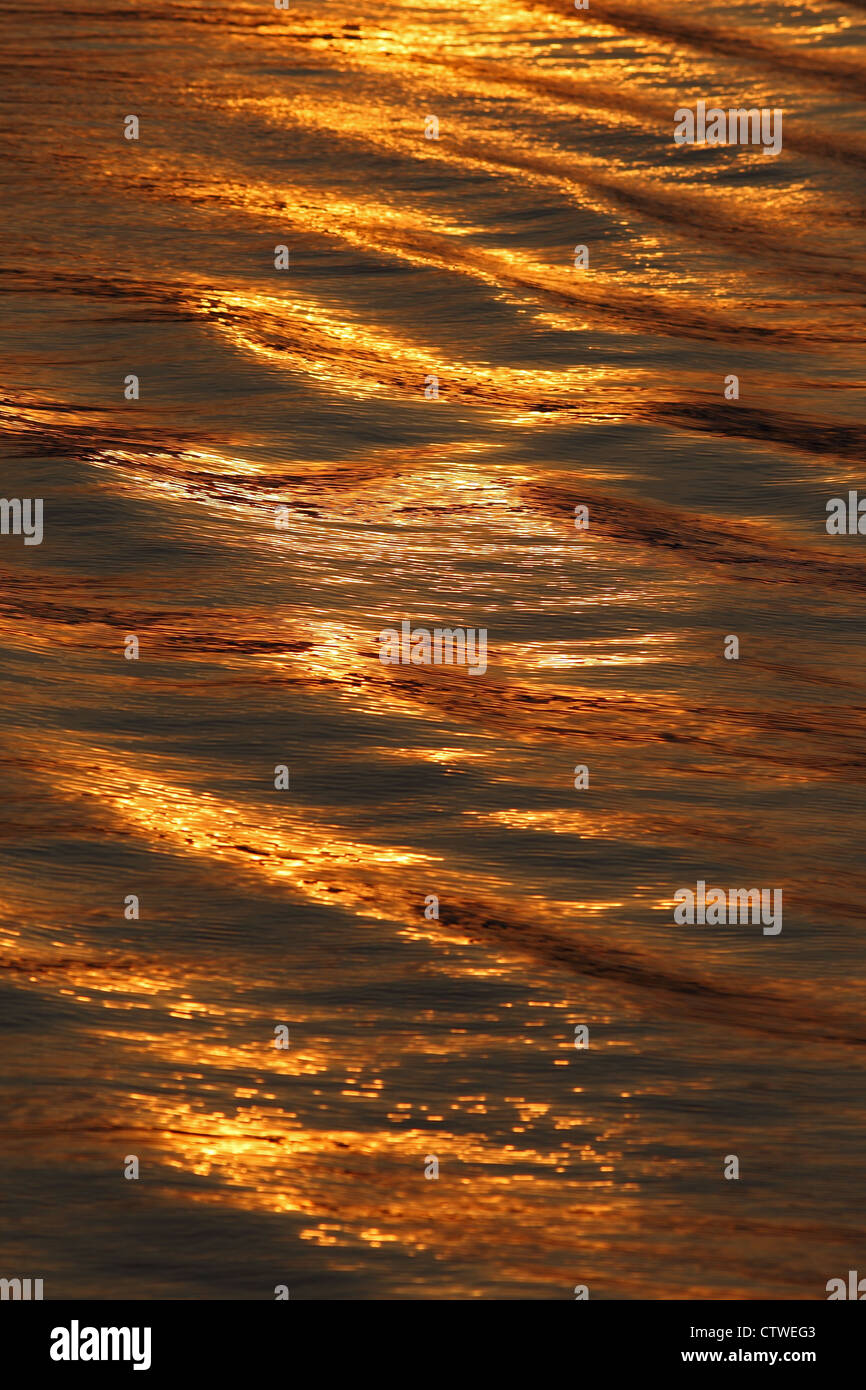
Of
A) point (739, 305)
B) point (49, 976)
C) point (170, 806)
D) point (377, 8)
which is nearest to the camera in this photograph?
point (49, 976)

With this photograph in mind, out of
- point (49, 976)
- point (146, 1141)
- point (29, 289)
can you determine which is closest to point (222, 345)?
point (29, 289)

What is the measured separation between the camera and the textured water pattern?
2.91ft

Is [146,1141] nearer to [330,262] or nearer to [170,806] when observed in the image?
[170,806]

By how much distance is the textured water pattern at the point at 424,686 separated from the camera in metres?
0.89

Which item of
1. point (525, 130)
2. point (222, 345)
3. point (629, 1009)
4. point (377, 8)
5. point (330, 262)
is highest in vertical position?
point (377, 8)

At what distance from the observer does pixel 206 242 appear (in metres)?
1.95

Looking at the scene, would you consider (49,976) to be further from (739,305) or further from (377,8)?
(377,8)

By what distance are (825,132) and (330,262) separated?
2.53ft

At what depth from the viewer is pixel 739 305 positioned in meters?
1.91

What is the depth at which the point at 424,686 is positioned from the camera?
130 cm

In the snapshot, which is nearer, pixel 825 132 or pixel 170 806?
pixel 170 806

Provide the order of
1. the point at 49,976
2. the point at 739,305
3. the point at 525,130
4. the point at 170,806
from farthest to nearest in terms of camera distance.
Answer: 1. the point at 525,130
2. the point at 739,305
3. the point at 170,806
4. the point at 49,976

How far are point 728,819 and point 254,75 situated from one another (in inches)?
61.1
